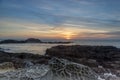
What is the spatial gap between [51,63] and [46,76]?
1.39 ft

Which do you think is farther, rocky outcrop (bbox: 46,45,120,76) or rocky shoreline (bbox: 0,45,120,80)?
rocky outcrop (bbox: 46,45,120,76)

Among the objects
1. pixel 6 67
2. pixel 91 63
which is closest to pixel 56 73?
pixel 6 67

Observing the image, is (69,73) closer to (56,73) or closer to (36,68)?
(56,73)

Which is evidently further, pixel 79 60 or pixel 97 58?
pixel 97 58

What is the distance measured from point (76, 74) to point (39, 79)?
1.12 m

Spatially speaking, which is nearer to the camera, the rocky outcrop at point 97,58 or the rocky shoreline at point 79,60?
the rocky shoreline at point 79,60

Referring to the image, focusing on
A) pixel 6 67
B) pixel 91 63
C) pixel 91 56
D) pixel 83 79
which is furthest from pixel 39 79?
pixel 91 56

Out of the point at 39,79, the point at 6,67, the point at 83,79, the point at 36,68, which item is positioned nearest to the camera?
the point at 83,79

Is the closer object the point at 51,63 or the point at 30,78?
the point at 51,63

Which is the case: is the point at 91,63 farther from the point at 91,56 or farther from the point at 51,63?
the point at 51,63

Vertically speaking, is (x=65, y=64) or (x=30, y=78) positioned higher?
(x=65, y=64)

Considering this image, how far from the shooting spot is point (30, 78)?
699cm

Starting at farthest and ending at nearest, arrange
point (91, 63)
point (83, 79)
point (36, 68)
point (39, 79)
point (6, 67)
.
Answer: point (91, 63), point (6, 67), point (36, 68), point (39, 79), point (83, 79)

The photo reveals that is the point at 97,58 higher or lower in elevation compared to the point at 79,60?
lower
